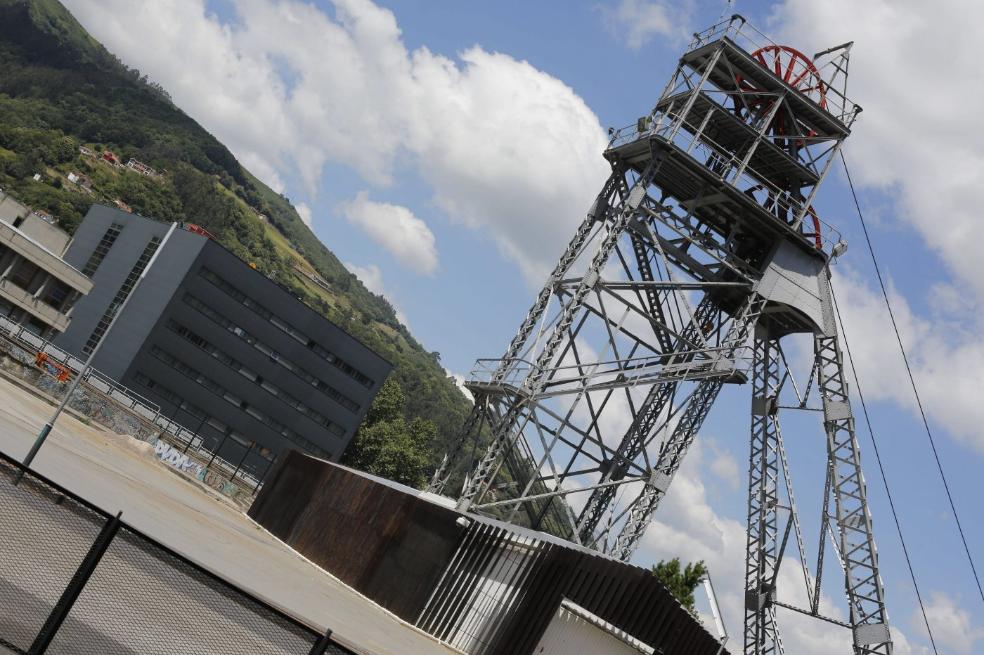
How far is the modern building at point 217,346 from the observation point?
252ft

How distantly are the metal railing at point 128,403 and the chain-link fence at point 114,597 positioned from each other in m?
46.2

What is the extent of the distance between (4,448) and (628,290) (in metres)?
18.7

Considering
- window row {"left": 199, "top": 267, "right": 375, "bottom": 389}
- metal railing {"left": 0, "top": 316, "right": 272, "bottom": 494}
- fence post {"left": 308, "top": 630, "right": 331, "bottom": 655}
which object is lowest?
metal railing {"left": 0, "top": 316, "right": 272, "bottom": 494}

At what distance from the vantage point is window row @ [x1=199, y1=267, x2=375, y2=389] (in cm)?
7925

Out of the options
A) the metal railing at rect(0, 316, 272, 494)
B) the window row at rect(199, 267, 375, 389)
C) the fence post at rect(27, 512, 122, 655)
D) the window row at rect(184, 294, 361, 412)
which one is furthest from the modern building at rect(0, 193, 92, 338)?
the fence post at rect(27, 512, 122, 655)

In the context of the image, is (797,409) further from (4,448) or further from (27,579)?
(27,579)

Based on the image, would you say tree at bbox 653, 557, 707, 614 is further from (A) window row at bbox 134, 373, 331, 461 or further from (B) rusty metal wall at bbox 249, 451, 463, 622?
(A) window row at bbox 134, 373, 331, 461

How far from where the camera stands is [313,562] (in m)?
28.4

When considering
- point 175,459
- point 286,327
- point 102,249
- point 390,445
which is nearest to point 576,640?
point 175,459

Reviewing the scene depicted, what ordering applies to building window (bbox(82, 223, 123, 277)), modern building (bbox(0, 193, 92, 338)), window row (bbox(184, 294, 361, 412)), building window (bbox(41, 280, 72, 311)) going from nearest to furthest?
1. modern building (bbox(0, 193, 92, 338))
2. building window (bbox(41, 280, 72, 311))
3. window row (bbox(184, 294, 361, 412))
4. building window (bbox(82, 223, 123, 277))

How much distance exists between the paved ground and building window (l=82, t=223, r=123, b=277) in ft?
186

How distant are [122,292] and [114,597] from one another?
256 ft

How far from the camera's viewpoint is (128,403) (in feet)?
222

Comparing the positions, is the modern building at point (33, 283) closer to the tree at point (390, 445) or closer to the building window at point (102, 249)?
the building window at point (102, 249)
